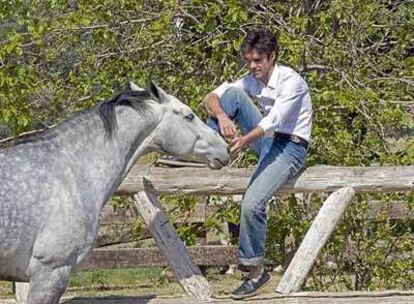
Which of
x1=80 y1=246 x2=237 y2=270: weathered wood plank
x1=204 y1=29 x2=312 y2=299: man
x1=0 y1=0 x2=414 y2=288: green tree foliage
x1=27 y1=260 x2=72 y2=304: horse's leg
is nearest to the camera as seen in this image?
x1=27 y1=260 x2=72 y2=304: horse's leg

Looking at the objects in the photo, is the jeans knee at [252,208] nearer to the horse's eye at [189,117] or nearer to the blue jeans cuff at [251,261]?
the blue jeans cuff at [251,261]

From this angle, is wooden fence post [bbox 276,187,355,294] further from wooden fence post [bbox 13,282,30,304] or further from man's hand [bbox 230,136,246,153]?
wooden fence post [bbox 13,282,30,304]

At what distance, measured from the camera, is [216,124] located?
543cm

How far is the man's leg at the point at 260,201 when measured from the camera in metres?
5.42

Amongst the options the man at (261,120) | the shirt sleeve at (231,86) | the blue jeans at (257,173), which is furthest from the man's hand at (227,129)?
the shirt sleeve at (231,86)

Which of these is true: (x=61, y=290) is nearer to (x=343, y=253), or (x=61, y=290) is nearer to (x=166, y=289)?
(x=343, y=253)

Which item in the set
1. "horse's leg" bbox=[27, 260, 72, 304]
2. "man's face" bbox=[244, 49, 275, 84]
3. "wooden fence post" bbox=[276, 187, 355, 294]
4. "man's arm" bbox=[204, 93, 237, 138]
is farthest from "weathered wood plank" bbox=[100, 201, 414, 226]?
"horse's leg" bbox=[27, 260, 72, 304]

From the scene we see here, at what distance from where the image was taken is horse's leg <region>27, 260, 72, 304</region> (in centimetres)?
472

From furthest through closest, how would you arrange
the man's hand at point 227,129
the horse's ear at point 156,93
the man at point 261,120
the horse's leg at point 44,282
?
1. the man at point 261,120
2. the man's hand at point 227,129
3. the horse's ear at point 156,93
4. the horse's leg at point 44,282

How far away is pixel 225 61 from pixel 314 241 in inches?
76.5

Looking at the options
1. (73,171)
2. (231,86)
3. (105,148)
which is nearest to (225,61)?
(231,86)

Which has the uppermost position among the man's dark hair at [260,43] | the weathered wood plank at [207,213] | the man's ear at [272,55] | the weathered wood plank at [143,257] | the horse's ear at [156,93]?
the man's dark hair at [260,43]

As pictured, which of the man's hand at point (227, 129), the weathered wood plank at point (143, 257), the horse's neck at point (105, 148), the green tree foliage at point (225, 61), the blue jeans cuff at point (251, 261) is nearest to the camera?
the horse's neck at point (105, 148)

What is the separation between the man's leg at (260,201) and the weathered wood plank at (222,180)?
0.16 m
